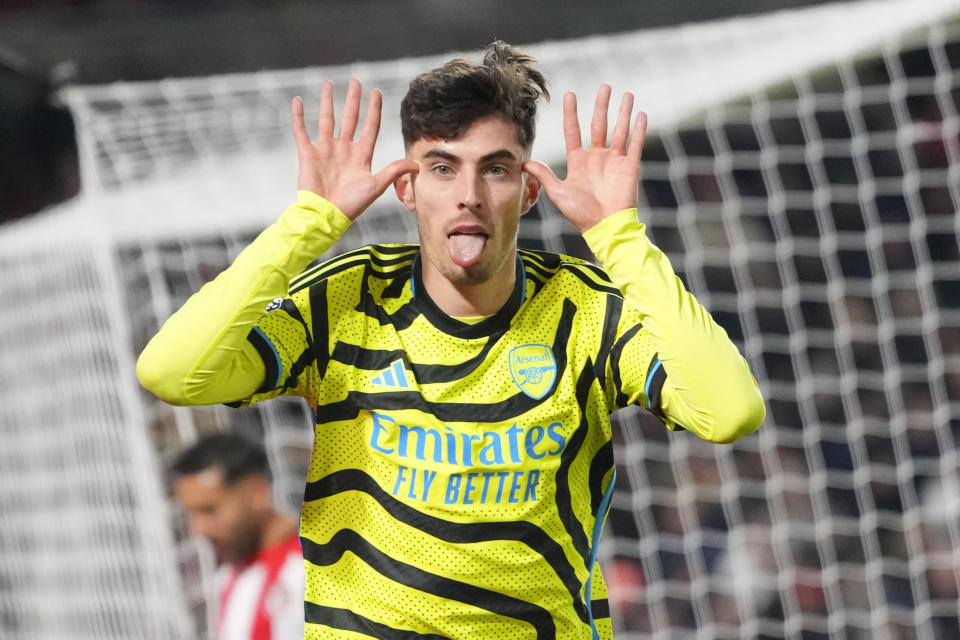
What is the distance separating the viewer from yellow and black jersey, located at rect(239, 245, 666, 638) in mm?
1513

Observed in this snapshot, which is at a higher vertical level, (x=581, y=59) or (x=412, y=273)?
(x=581, y=59)

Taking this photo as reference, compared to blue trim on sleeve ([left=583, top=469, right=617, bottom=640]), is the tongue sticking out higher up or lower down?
higher up

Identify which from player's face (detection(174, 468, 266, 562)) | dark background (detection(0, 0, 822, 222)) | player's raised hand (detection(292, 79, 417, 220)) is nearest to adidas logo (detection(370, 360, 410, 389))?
player's raised hand (detection(292, 79, 417, 220))

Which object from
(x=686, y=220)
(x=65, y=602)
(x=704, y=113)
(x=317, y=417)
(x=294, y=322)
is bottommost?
(x=65, y=602)

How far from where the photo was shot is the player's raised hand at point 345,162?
151 centimetres

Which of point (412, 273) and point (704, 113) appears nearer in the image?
point (412, 273)

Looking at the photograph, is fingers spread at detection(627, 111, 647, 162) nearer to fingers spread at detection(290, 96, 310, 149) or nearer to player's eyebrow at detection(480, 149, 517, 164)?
player's eyebrow at detection(480, 149, 517, 164)

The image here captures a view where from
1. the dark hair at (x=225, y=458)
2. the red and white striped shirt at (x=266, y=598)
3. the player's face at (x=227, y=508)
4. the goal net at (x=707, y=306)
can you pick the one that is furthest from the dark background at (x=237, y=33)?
the red and white striped shirt at (x=266, y=598)

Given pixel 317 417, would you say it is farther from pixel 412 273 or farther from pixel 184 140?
pixel 184 140

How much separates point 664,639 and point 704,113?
7.06 feet

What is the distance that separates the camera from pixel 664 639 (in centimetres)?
428

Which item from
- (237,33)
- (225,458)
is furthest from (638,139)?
(237,33)

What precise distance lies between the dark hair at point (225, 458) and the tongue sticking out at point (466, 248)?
140cm

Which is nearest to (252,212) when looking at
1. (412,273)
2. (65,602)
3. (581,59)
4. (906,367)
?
(581,59)
